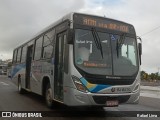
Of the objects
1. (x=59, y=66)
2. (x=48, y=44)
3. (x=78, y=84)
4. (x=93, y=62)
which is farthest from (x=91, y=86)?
(x=48, y=44)

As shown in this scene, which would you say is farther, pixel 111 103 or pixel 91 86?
pixel 111 103

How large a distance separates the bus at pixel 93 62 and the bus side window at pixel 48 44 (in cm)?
17

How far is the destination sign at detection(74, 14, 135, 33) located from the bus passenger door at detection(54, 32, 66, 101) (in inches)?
31.7

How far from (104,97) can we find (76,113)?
6.41 ft

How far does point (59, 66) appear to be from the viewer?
35.1 feet

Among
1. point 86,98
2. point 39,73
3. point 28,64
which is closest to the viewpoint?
point 86,98

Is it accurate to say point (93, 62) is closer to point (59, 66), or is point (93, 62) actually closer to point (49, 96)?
point (59, 66)

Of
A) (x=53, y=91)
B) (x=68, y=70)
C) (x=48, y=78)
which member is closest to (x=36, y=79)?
(x=48, y=78)

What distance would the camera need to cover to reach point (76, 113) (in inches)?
438

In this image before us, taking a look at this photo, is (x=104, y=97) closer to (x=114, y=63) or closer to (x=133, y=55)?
(x=114, y=63)

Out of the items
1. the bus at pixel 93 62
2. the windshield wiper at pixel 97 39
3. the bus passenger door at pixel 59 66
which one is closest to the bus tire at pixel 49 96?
the bus at pixel 93 62

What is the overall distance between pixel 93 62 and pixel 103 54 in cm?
47

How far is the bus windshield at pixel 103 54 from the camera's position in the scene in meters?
9.65

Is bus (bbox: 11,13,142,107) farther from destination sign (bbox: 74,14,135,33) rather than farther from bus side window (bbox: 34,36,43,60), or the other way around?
bus side window (bbox: 34,36,43,60)
